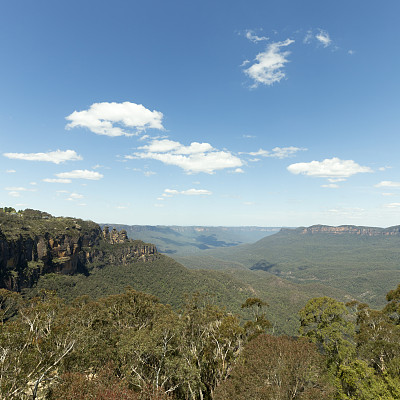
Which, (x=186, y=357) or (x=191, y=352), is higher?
(x=186, y=357)

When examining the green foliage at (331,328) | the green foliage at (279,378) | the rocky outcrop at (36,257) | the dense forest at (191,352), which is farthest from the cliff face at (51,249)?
the green foliage at (331,328)

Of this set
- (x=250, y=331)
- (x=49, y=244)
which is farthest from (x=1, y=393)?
(x=49, y=244)

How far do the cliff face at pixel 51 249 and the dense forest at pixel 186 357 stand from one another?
56888 mm

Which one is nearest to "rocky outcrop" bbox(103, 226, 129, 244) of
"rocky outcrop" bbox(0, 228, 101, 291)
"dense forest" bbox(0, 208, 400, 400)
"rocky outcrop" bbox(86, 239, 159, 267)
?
"rocky outcrop" bbox(86, 239, 159, 267)

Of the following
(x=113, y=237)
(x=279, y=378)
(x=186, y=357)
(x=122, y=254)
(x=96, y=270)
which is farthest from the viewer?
(x=113, y=237)

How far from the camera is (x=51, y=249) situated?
116438 millimetres

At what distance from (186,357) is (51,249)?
4550 inches

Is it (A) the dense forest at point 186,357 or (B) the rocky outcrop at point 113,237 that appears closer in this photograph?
(A) the dense forest at point 186,357

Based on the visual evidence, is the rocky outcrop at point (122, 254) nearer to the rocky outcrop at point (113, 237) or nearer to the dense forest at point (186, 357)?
the rocky outcrop at point (113, 237)

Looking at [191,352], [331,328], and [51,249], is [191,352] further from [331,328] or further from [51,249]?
[51,249]

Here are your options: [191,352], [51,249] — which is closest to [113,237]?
[51,249]

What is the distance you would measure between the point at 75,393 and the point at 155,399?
6.15 meters

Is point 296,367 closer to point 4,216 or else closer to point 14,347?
point 14,347

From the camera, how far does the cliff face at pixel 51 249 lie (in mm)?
94000
